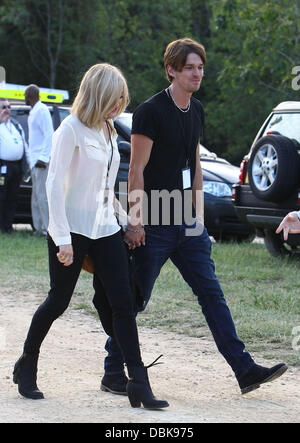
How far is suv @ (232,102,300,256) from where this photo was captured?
30.7 ft

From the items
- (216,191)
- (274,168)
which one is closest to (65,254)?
(274,168)

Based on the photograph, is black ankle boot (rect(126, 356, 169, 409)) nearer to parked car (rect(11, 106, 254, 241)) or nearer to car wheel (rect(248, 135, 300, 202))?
car wheel (rect(248, 135, 300, 202))

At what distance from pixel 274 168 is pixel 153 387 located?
4643mm

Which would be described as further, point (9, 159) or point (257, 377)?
point (9, 159)

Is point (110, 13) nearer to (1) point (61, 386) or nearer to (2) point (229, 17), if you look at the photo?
(2) point (229, 17)

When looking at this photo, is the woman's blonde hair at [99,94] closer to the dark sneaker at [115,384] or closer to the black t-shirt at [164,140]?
the black t-shirt at [164,140]

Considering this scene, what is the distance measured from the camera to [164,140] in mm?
5055

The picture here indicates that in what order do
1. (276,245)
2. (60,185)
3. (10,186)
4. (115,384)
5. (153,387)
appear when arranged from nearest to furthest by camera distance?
(60,185) → (115,384) → (153,387) → (276,245) → (10,186)

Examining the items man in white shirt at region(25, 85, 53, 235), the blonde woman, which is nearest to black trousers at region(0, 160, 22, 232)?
man in white shirt at region(25, 85, 53, 235)

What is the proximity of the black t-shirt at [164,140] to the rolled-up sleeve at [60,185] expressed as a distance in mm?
460

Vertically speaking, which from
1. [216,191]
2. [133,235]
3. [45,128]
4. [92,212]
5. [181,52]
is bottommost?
[216,191]

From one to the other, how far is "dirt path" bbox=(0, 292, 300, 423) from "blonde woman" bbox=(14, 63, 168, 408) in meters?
0.18

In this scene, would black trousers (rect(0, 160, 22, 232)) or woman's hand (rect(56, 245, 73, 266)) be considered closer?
woman's hand (rect(56, 245, 73, 266))

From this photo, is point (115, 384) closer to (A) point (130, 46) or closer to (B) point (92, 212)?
(B) point (92, 212)
